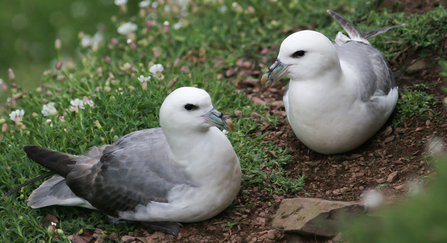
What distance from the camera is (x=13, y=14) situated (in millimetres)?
8328

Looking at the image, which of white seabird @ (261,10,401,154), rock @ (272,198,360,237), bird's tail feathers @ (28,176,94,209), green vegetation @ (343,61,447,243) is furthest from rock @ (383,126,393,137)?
bird's tail feathers @ (28,176,94,209)

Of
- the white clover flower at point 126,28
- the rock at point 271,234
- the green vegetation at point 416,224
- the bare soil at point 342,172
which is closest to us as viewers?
the green vegetation at point 416,224

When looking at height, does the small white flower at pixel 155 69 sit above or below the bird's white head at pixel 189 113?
below

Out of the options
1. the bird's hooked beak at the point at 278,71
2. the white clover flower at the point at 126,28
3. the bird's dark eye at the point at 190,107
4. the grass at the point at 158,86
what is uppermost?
the bird's dark eye at the point at 190,107

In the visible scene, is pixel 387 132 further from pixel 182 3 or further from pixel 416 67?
pixel 182 3

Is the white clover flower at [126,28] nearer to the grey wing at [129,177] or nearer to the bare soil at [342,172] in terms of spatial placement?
the bare soil at [342,172]

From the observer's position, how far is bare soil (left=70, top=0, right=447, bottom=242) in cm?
334

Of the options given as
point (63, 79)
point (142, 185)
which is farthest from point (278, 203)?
point (63, 79)

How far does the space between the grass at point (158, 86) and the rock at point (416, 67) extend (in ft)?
0.69

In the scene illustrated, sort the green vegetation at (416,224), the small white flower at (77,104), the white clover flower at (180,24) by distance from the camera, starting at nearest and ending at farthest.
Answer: the green vegetation at (416,224)
the small white flower at (77,104)
the white clover flower at (180,24)

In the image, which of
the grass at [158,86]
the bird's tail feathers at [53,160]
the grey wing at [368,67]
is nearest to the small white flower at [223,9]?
the grass at [158,86]

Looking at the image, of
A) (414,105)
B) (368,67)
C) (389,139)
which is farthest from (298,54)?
(414,105)

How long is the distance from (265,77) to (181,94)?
0.87 meters

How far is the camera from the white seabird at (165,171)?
306 centimetres
